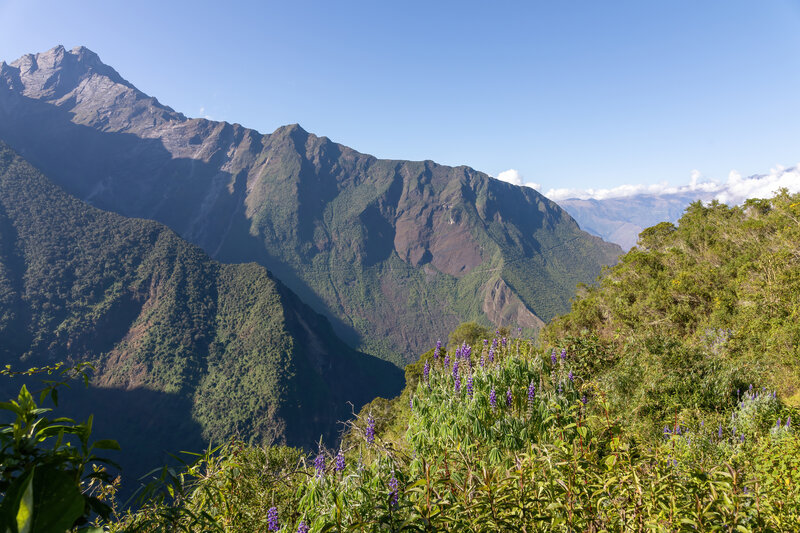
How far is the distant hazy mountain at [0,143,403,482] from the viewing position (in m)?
73.6

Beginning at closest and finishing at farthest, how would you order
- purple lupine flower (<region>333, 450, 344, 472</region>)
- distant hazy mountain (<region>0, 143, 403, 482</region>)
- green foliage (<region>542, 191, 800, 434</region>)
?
purple lupine flower (<region>333, 450, 344, 472</region>) < green foliage (<region>542, 191, 800, 434</region>) < distant hazy mountain (<region>0, 143, 403, 482</region>)

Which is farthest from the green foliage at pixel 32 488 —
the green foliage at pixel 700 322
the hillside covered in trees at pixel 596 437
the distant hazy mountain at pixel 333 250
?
the distant hazy mountain at pixel 333 250

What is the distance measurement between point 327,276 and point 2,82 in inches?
7041

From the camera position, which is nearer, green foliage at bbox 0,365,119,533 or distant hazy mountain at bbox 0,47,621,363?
green foliage at bbox 0,365,119,533

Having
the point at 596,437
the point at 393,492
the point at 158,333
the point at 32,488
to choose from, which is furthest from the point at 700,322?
the point at 158,333

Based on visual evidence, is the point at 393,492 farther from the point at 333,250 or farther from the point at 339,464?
the point at 333,250

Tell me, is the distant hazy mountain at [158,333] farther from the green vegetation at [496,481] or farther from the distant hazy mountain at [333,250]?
the green vegetation at [496,481]

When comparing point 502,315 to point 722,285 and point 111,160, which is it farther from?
point 111,160

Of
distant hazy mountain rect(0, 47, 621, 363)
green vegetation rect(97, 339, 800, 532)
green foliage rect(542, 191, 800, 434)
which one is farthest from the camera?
distant hazy mountain rect(0, 47, 621, 363)

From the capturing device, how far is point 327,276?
17825 cm

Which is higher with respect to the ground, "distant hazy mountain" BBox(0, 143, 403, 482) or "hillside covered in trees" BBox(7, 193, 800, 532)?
"hillside covered in trees" BBox(7, 193, 800, 532)

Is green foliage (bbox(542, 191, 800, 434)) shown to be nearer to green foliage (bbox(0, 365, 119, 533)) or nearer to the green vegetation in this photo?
the green vegetation

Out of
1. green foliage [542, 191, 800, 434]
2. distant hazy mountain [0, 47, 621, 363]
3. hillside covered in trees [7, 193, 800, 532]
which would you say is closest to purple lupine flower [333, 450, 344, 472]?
hillside covered in trees [7, 193, 800, 532]

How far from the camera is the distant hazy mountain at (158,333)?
7362 cm
